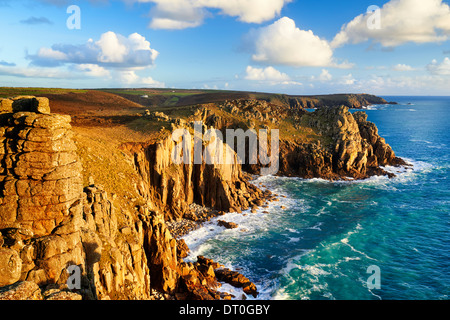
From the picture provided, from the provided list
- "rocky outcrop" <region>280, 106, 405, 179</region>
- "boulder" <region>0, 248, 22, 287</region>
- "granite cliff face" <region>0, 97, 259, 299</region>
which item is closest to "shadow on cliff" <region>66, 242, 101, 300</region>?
"granite cliff face" <region>0, 97, 259, 299</region>

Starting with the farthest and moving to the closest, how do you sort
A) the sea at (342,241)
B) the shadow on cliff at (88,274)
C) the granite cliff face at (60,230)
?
the sea at (342,241) → the shadow on cliff at (88,274) → the granite cliff face at (60,230)

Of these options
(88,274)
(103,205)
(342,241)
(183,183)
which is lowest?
(342,241)

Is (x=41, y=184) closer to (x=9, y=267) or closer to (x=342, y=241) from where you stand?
(x=9, y=267)

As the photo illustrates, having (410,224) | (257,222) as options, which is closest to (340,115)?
(410,224)

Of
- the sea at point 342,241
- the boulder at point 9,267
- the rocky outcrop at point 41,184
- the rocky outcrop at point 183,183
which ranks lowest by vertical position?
the sea at point 342,241

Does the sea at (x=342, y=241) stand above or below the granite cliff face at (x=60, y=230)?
below

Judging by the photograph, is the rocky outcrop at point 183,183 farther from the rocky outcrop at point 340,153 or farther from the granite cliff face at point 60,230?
the rocky outcrop at point 340,153

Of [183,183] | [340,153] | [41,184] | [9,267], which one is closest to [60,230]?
[41,184]

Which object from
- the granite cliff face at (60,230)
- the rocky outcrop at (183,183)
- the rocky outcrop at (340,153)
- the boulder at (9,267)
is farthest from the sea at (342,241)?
the boulder at (9,267)

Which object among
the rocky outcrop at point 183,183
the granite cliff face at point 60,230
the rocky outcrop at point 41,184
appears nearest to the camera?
the granite cliff face at point 60,230

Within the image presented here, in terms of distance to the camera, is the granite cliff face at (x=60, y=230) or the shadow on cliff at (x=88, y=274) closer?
the granite cliff face at (x=60, y=230)
